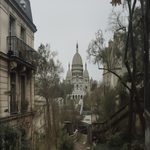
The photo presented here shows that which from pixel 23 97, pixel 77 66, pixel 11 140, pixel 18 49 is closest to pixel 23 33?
pixel 18 49

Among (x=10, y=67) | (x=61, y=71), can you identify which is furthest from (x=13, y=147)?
(x=61, y=71)

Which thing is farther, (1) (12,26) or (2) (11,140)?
(1) (12,26)

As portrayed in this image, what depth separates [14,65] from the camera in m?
16.6

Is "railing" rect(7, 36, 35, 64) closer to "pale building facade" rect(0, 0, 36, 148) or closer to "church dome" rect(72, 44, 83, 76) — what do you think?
"pale building facade" rect(0, 0, 36, 148)

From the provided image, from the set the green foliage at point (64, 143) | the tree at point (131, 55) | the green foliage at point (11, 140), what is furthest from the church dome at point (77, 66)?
the green foliage at point (11, 140)

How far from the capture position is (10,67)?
1658 cm

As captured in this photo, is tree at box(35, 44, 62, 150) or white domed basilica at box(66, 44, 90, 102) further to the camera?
white domed basilica at box(66, 44, 90, 102)

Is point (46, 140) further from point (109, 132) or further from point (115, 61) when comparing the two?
point (115, 61)

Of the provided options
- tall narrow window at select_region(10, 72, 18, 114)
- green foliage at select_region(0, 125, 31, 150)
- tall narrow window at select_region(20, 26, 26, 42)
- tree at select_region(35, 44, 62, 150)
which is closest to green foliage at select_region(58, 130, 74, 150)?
tall narrow window at select_region(10, 72, 18, 114)

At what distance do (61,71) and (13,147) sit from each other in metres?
26.6

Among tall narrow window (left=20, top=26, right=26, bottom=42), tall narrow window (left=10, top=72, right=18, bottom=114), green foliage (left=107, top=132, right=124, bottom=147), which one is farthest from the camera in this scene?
green foliage (left=107, top=132, right=124, bottom=147)

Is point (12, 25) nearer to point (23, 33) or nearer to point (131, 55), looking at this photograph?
point (23, 33)

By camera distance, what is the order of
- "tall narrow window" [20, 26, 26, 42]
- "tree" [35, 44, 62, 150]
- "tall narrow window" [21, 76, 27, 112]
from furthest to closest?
"tree" [35, 44, 62, 150] → "tall narrow window" [20, 26, 26, 42] → "tall narrow window" [21, 76, 27, 112]

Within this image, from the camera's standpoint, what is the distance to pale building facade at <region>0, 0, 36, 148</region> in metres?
15.8
